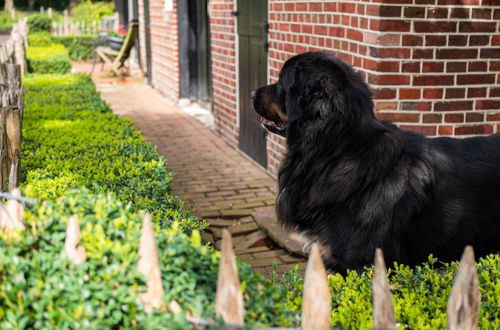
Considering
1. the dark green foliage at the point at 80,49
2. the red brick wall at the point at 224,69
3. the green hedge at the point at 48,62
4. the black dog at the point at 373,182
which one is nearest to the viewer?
the black dog at the point at 373,182

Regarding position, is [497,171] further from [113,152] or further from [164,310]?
[113,152]

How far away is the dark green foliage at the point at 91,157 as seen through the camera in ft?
12.1

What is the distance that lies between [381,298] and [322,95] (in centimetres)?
177

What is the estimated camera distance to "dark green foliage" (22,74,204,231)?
368 centimetres

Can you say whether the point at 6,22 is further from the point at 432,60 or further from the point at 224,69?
the point at 432,60

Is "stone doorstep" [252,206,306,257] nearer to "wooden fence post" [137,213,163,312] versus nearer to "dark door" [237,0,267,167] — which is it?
"dark door" [237,0,267,167]

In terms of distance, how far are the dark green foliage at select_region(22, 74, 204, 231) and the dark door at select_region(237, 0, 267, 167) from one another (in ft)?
6.85

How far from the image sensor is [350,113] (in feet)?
11.0

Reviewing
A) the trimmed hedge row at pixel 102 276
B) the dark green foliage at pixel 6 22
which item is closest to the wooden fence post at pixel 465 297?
the trimmed hedge row at pixel 102 276

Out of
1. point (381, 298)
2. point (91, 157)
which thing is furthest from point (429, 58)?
point (381, 298)

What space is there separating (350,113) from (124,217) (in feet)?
5.75

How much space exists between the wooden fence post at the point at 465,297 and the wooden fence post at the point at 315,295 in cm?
43

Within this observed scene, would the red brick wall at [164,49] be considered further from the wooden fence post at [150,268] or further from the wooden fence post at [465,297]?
the wooden fence post at [465,297]

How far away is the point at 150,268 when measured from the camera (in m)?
1.80
